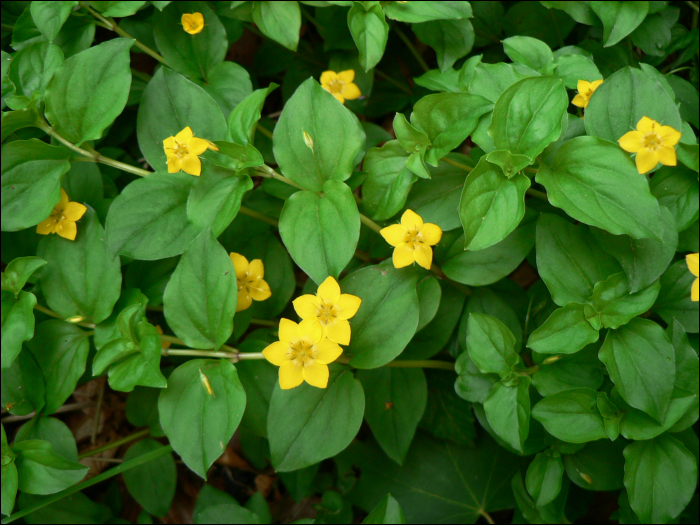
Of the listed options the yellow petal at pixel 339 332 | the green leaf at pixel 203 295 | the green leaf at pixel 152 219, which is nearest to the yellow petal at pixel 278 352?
the yellow petal at pixel 339 332

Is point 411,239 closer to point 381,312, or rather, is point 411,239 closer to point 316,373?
point 381,312

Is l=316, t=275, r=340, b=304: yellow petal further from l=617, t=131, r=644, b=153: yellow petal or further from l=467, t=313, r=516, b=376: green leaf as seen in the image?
l=617, t=131, r=644, b=153: yellow petal

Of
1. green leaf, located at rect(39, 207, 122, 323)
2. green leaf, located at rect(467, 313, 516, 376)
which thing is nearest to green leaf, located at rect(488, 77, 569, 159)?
green leaf, located at rect(467, 313, 516, 376)

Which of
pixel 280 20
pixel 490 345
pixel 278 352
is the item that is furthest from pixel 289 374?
pixel 280 20

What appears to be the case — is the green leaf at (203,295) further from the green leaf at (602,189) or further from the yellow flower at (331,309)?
the green leaf at (602,189)

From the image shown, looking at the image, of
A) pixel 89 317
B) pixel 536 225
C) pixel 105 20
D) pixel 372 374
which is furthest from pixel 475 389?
pixel 105 20

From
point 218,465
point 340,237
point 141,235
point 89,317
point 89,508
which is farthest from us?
point 218,465

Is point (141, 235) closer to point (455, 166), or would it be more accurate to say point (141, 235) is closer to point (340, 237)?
point (340, 237)
